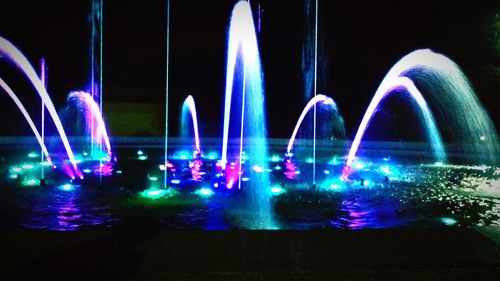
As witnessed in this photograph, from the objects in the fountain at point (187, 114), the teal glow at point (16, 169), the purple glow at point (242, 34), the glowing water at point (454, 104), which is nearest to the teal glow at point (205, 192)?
the purple glow at point (242, 34)

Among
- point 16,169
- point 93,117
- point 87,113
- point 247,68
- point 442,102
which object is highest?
point 247,68

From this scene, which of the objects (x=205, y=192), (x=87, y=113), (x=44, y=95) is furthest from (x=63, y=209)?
(x=87, y=113)

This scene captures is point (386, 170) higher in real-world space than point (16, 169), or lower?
lower

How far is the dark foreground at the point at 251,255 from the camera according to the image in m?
4.95

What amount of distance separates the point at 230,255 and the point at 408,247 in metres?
2.16

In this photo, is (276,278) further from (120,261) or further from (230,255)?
(120,261)

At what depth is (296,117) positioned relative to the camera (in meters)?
40.4

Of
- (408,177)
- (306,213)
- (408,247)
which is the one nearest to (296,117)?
(408,177)

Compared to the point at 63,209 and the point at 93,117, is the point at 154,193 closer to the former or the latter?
the point at 63,209

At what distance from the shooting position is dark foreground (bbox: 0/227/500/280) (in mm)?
4953

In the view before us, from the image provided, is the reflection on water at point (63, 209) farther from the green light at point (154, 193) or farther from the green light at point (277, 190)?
the green light at point (277, 190)

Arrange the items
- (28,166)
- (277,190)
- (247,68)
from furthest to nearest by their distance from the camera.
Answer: (247,68) → (28,166) → (277,190)

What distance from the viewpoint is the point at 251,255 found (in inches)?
216

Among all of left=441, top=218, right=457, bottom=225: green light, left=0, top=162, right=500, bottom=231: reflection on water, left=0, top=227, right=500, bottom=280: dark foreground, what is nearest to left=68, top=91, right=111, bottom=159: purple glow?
left=0, top=162, right=500, bottom=231: reflection on water
